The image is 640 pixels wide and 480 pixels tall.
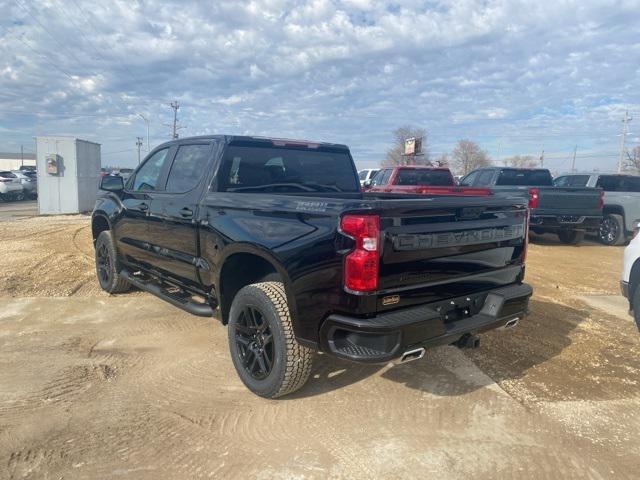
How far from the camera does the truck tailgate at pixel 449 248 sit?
2.82m

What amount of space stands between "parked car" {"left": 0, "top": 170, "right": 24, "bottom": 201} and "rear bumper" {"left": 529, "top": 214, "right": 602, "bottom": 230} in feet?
82.4

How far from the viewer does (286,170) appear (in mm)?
4492

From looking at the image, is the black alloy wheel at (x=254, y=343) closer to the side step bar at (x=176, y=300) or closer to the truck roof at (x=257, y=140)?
the side step bar at (x=176, y=300)

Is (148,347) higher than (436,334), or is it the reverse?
(436,334)

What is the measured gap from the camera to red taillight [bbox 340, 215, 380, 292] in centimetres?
271

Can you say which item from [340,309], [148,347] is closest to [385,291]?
[340,309]

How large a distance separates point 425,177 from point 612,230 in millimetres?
4710

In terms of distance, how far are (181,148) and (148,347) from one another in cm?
192

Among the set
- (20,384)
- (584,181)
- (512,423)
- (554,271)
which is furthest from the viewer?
(584,181)

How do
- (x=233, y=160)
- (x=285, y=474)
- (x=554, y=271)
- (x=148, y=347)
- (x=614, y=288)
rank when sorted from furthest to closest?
1. (x=554, y=271)
2. (x=614, y=288)
3. (x=148, y=347)
4. (x=233, y=160)
5. (x=285, y=474)

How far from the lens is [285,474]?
2.68 metres

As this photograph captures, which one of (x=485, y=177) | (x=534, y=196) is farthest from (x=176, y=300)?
(x=485, y=177)

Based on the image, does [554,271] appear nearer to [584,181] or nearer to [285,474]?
[584,181]

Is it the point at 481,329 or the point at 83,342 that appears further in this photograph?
the point at 83,342
